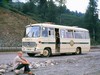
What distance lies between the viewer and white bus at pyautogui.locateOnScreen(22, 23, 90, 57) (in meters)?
31.7

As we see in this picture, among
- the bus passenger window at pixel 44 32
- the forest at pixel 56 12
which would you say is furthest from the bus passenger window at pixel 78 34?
the forest at pixel 56 12

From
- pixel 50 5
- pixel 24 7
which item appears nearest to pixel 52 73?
pixel 24 7

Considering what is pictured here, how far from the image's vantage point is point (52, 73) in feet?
66.0

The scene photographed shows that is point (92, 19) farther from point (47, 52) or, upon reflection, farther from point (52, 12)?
point (47, 52)

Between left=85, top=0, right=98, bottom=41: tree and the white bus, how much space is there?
76.1m

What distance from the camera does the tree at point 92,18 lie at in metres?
116

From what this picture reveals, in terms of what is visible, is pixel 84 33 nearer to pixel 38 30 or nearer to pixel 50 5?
pixel 38 30

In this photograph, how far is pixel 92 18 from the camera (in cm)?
11900

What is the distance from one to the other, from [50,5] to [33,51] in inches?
3199

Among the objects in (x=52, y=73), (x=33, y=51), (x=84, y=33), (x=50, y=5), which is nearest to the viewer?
(x=52, y=73)

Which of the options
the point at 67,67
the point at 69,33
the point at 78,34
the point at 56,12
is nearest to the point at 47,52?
the point at 69,33

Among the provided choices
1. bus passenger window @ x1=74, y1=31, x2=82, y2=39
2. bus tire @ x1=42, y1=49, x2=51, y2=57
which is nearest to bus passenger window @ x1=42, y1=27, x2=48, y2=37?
bus tire @ x1=42, y1=49, x2=51, y2=57

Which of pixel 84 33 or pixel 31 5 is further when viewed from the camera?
pixel 31 5

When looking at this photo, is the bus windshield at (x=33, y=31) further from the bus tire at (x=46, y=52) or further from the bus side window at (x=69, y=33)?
the bus side window at (x=69, y=33)
